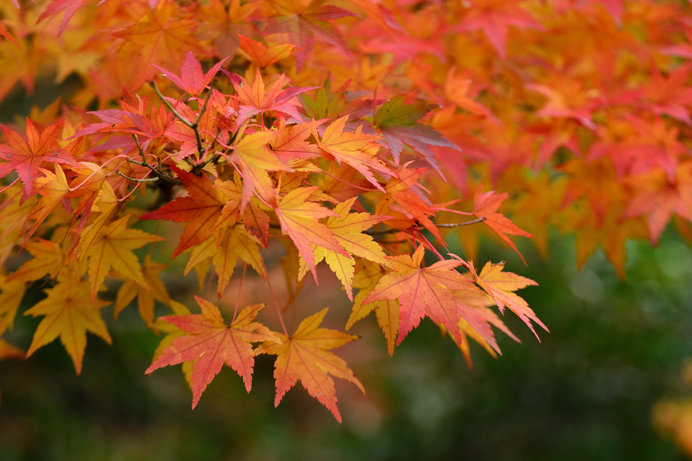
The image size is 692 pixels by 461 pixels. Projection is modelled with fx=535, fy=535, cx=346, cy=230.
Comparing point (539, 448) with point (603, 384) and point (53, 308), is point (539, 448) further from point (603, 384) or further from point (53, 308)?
point (53, 308)

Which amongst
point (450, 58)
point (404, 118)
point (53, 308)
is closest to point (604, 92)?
point (450, 58)

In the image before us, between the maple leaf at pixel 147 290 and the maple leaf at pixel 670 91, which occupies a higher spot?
the maple leaf at pixel 147 290

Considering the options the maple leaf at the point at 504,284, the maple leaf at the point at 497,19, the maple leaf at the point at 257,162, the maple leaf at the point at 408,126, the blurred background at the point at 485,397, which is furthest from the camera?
the blurred background at the point at 485,397

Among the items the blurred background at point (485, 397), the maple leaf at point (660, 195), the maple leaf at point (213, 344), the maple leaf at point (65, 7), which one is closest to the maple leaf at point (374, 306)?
the maple leaf at point (213, 344)

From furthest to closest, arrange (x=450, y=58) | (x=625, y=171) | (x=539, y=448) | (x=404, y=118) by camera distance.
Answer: (x=539, y=448) < (x=450, y=58) < (x=625, y=171) < (x=404, y=118)

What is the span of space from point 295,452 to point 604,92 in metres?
2.71

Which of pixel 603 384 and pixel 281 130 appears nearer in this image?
pixel 281 130

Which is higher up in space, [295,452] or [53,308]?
[53,308]

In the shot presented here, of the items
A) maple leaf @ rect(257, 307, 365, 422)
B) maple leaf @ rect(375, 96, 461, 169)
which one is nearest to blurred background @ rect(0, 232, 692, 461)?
maple leaf @ rect(257, 307, 365, 422)

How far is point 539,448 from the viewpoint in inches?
120

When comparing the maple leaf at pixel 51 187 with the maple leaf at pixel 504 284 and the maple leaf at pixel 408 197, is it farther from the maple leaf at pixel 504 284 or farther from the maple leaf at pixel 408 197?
the maple leaf at pixel 504 284

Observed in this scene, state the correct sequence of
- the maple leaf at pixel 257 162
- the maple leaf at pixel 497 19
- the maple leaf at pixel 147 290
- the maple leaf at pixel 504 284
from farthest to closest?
the maple leaf at pixel 497 19 → the maple leaf at pixel 147 290 → the maple leaf at pixel 504 284 → the maple leaf at pixel 257 162

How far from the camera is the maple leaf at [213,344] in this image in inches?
28.5

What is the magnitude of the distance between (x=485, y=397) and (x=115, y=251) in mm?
2754
